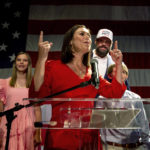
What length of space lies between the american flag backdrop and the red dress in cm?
233

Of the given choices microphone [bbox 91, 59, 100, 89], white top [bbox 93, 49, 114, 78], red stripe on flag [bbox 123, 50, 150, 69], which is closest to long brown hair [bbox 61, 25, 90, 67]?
microphone [bbox 91, 59, 100, 89]

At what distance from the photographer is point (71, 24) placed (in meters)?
4.04

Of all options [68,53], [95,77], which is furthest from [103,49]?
[95,77]

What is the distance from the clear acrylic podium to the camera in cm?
108

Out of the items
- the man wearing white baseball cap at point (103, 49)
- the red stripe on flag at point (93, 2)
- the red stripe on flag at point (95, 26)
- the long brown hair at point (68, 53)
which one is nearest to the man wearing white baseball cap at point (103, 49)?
the man wearing white baseball cap at point (103, 49)

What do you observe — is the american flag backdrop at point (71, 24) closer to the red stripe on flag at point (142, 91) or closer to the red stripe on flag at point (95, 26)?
the red stripe on flag at point (95, 26)

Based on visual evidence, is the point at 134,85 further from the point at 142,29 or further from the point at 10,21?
the point at 10,21

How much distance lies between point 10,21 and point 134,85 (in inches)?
78.7

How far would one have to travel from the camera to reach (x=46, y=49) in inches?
51.3

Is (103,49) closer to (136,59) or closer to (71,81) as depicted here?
(136,59)

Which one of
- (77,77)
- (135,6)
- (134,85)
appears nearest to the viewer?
(77,77)

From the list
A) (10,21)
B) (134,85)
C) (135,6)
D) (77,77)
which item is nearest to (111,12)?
(135,6)

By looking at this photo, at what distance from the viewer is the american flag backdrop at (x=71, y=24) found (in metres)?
3.79

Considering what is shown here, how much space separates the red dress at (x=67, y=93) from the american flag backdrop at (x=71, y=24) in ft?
7.64
